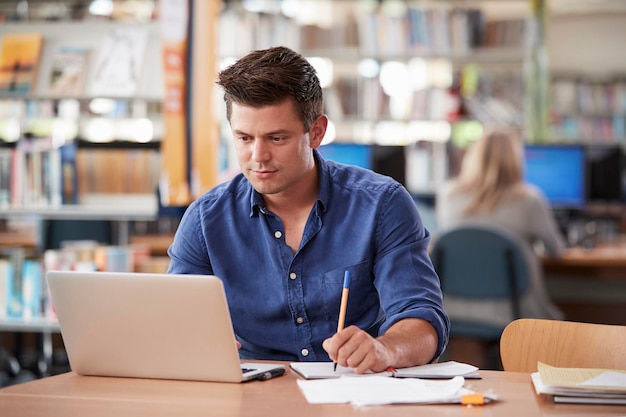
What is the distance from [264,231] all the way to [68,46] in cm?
217

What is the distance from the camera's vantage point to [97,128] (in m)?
5.93

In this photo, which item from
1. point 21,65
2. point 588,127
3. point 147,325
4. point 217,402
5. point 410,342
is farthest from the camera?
point 588,127

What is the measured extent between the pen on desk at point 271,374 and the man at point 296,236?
26cm

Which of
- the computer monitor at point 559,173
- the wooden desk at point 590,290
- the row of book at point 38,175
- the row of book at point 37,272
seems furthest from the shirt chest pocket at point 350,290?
the computer monitor at point 559,173

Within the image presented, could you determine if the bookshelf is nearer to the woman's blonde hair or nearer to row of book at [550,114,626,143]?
the woman's blonde hair

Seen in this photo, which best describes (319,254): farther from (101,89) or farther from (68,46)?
(68,46)

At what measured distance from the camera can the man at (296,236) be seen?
1825 millimetres

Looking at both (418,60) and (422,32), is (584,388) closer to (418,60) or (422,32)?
(422,32)

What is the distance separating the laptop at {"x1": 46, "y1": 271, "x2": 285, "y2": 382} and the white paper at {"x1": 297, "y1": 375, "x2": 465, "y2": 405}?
138 mm

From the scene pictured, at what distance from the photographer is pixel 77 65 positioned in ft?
12.3

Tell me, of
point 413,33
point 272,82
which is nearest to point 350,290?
point 272,82

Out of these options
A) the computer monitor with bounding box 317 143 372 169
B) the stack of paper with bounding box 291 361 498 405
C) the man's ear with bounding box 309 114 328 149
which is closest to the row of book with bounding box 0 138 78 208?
the computer monitor with bounding box 317 143 372 169

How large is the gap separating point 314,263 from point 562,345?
50cm

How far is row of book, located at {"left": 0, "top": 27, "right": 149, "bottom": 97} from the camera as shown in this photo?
12.0 ft
